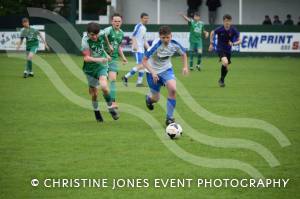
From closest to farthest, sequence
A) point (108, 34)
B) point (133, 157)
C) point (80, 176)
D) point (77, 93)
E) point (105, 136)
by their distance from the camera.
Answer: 1. point (80, 176)
2. point (133, 157)
3. point (105, 136)
4. point (108, 34)
5. point (77, 93)

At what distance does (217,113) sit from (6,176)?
25.4 ft

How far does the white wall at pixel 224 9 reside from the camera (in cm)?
4522

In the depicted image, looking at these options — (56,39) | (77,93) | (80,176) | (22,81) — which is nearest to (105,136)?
(80,176)

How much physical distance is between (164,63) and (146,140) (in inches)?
96.1

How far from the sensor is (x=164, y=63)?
48.6 feet

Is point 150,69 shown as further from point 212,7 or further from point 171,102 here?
point 212,7

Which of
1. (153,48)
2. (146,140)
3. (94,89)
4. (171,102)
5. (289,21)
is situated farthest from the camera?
(289,21)

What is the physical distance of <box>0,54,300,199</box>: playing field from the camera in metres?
9.63

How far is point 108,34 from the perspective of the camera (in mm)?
18281

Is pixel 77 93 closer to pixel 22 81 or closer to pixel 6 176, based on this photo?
pixel 22 81

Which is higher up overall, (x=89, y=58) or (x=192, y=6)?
(x=192, y=6)

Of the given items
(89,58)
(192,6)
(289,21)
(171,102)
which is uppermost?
(192,6)

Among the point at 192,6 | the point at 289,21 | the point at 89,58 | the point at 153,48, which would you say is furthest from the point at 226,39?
the point at 192,6

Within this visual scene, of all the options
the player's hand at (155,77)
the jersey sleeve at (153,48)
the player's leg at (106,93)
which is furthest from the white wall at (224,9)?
the player's hand at (155,77)
